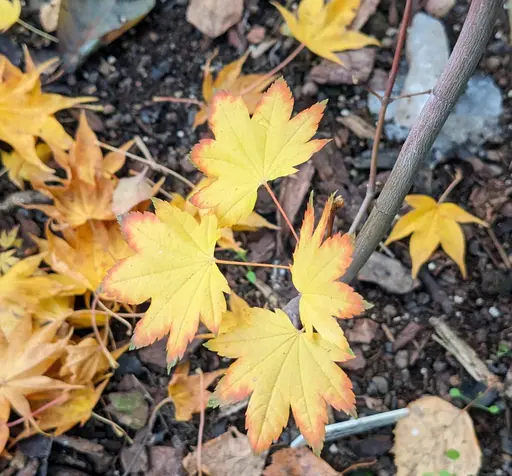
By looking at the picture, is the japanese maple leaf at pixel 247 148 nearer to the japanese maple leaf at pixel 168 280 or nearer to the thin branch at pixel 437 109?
the japanese maple leaf at pixel 168 280

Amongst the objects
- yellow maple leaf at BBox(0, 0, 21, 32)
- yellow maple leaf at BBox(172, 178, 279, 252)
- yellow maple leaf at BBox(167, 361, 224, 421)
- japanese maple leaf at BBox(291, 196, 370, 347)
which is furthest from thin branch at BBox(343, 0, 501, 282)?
yellow maple leaf at BBox(0, 0, 21, 32)

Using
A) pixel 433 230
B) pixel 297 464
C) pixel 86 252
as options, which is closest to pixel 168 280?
pixel 86 252

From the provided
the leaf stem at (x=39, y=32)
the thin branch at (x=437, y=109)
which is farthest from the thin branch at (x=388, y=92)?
the leaf stem at (x=39, y=32)

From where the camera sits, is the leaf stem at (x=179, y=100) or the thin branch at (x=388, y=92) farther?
the leaf stem at (x=179, y=100)

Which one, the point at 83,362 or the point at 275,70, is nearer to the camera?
the point at 83,362

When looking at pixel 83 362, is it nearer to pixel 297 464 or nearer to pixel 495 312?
pixel 297 464

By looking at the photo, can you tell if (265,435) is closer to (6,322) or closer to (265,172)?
(265,172)

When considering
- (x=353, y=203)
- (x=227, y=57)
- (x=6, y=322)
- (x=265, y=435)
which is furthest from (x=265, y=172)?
(x=227, y=57)

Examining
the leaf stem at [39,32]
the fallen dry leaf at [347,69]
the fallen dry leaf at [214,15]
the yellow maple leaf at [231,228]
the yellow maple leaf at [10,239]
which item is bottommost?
the yellow maple leaf at [231,228]
